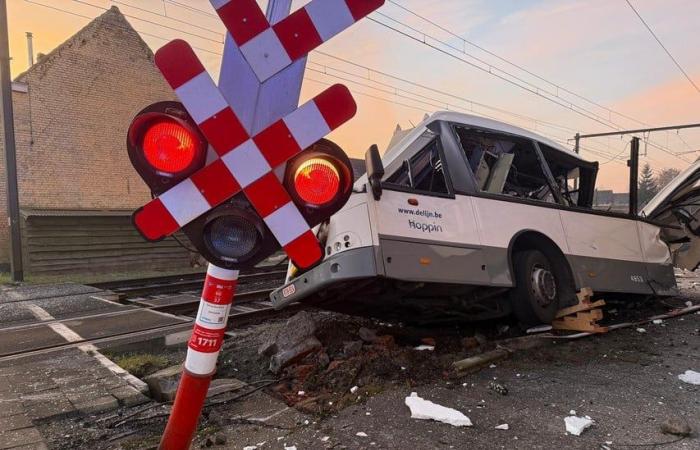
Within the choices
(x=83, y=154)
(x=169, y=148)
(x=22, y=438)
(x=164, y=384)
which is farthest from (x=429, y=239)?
(x=83, y=154)

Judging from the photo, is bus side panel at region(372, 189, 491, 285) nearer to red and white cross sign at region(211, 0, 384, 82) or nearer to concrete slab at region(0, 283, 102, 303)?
red and white cross sign at region(211, 0, 384, 82)

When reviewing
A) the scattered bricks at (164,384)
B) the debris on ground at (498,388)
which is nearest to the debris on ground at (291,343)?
the scattered bricks at (164,384)

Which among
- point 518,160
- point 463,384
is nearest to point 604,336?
point 518,160

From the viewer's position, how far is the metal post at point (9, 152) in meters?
13.8

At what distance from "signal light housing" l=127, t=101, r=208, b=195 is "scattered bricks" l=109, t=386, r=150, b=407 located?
2944 millimetres

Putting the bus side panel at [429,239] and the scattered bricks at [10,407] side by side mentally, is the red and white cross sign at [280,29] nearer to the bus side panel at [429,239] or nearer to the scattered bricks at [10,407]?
the bus side panel at [429,239]

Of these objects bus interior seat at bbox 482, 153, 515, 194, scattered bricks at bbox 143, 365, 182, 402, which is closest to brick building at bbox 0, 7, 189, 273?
scattered bricks at bbox 143, 365, 182, 402

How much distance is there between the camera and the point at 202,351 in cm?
190

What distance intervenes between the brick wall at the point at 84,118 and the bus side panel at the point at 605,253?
18.3 metres

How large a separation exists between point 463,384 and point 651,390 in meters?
1.47

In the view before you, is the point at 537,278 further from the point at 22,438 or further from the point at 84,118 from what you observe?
the point at 84,118

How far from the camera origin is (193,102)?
1.58m

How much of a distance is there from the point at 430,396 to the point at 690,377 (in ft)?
7.63

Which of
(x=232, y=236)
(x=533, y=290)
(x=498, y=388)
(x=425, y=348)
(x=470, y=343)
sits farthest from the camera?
(x=533, y=290)
